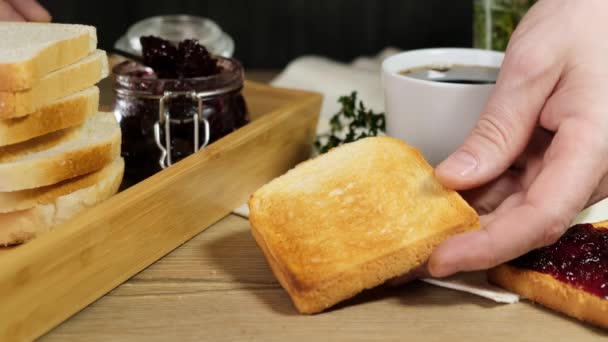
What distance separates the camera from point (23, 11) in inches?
65.1

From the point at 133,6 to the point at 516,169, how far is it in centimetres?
166

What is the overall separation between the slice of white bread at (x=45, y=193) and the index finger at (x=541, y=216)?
1.75 ft

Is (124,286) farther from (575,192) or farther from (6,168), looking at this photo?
(575,192)

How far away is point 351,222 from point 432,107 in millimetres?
369

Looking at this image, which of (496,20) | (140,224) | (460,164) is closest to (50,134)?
(140,224)

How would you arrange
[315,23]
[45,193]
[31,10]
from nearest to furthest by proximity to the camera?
[45,193]
[31,10]
[315,23]

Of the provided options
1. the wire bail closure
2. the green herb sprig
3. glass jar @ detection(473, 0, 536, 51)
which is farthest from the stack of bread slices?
glass jar @ detection(473, 0, 536, 51)

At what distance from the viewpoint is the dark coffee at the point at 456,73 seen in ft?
4.90

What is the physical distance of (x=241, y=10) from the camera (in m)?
2.63

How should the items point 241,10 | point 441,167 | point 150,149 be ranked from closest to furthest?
point 441,167
point 150,149
point 241,10

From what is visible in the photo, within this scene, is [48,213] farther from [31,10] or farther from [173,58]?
[31,10]

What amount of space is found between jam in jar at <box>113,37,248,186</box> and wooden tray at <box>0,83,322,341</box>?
74 millimetres

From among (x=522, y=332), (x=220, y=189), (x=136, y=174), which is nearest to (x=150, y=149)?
(x=136, y=174)

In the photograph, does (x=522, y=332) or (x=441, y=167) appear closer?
(x=522, y=332)
